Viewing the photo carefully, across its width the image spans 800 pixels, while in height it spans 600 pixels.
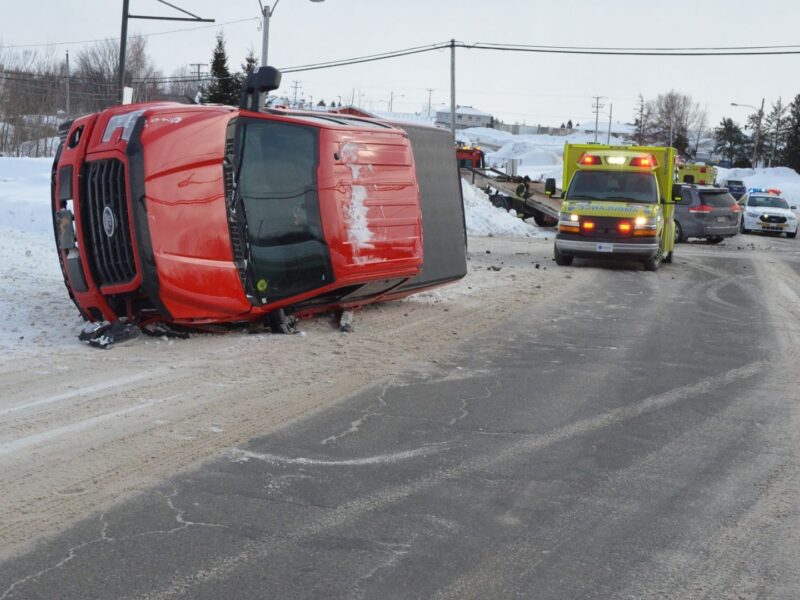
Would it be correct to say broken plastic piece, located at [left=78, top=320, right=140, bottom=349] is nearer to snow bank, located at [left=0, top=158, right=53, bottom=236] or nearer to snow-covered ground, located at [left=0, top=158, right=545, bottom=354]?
snow-covered ground, located at [left=0, top=158, right=545, bottom=354]

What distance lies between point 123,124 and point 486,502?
507cm

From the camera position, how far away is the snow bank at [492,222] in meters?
28.1

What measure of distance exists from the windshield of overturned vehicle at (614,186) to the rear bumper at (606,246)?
3.14 ft

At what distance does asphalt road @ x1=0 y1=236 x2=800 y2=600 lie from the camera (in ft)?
12.2

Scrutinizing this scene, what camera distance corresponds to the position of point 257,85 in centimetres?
867

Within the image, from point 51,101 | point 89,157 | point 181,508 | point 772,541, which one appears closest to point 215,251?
point 89,157

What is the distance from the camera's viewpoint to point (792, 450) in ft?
18.9

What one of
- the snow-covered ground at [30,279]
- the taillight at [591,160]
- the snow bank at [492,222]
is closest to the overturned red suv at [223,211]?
the snow-covered ground at [30,279]

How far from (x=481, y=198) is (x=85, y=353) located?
25337mm

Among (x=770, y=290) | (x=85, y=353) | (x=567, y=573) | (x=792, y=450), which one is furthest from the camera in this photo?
(x=770, y=290)

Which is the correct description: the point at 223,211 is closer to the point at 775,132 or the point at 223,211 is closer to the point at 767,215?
the point at 767,215

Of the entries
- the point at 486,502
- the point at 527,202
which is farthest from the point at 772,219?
the point at 486,502

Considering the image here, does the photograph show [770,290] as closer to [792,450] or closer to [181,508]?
[792,450]

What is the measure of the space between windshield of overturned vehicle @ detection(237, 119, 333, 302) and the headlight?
100cm
